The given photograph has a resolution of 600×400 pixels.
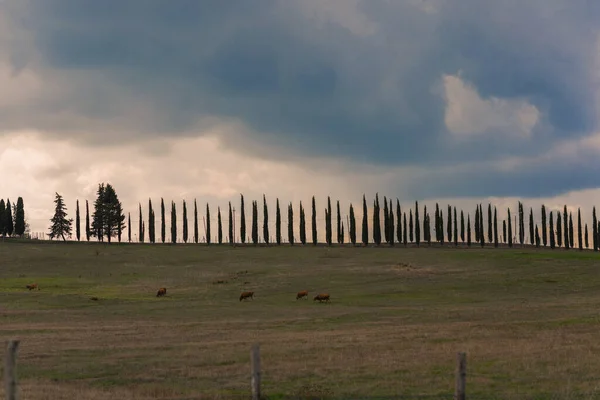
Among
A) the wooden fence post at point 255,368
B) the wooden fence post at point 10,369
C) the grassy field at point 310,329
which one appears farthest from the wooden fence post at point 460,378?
the wooden fence post at point 10,369

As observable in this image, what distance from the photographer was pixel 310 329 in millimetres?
39656

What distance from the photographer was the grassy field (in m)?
Answer: 21.9

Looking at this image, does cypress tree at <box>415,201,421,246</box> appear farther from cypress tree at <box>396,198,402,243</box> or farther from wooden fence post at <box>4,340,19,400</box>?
wooden fence post at <box>4,340,19,400</box>

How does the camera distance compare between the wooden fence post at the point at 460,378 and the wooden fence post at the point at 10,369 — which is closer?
the wooden fence post at the point at 10,369

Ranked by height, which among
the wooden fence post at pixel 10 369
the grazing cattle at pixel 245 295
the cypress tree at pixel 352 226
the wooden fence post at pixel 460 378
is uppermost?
the cypress tree at pixel 352 226

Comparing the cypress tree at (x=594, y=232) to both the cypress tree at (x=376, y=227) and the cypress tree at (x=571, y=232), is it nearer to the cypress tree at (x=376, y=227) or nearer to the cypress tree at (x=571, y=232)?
the cypress tree at (x=571, y=232)

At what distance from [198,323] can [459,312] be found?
668 inches

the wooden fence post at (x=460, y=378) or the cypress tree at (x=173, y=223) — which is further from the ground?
the cypress tree at (x=173, y=223)

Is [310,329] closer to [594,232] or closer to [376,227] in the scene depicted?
[376,227]

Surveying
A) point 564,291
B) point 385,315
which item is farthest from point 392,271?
point 385,315

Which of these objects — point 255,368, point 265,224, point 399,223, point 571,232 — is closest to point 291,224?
point 265,224

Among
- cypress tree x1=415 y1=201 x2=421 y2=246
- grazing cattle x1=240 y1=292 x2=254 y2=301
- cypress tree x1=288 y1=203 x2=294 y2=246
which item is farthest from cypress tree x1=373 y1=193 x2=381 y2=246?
grazing cattle x1=240 y1=292 x2=254 y2=301

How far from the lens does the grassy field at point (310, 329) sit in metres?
21.9

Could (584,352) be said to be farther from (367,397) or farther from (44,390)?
(44,390)
